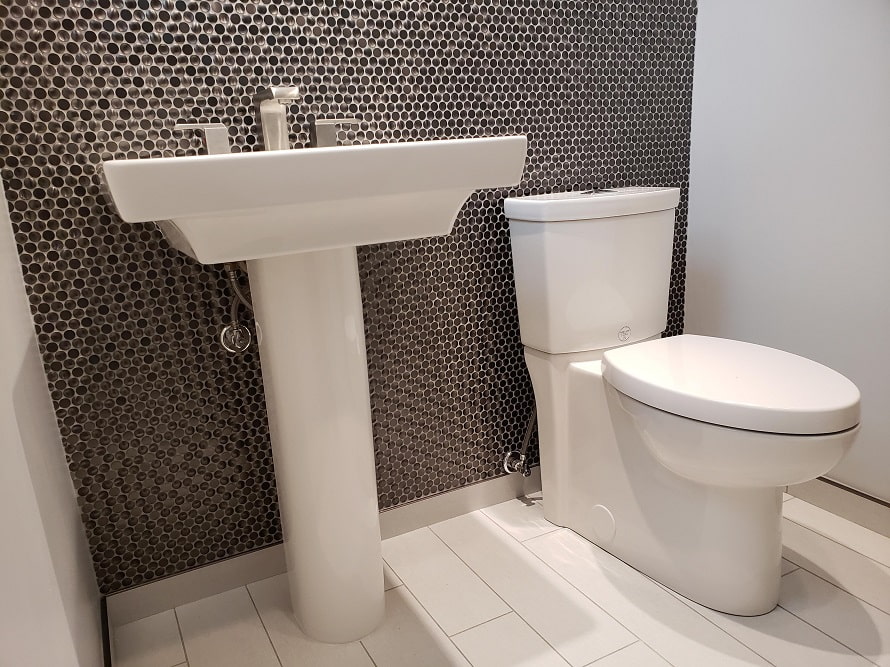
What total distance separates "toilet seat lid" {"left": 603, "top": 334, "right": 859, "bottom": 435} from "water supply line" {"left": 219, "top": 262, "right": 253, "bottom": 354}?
73cm

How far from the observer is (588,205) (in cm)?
140

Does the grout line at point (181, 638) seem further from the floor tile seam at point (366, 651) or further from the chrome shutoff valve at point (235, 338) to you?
the chrome shutoff valve at point (235, 338)

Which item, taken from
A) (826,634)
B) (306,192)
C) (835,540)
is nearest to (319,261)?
(306,192)

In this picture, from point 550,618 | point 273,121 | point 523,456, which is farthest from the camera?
point 523,456

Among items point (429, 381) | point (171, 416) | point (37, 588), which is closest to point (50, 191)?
point (171, 416)

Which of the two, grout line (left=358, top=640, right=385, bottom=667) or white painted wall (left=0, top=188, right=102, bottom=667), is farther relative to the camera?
grout line (left=358, top=640, right=385, bottom=667)

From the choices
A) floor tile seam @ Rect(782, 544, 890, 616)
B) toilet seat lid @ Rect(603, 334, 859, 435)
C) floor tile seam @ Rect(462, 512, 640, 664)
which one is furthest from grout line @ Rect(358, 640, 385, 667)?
floor tile seam @ Rect(782, 544, 890, 616)

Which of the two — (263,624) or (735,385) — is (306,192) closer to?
(735,385)

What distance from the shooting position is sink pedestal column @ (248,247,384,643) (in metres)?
1.10

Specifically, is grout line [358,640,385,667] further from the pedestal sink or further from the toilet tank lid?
the toilet tank lid

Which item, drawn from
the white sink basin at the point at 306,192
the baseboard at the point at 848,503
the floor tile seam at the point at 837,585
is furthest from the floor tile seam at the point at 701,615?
the white sink basin at the point at 306,192

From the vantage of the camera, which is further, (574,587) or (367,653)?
(574,587)

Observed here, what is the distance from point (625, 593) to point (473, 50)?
1200 millimetres

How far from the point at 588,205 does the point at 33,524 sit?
111cm
